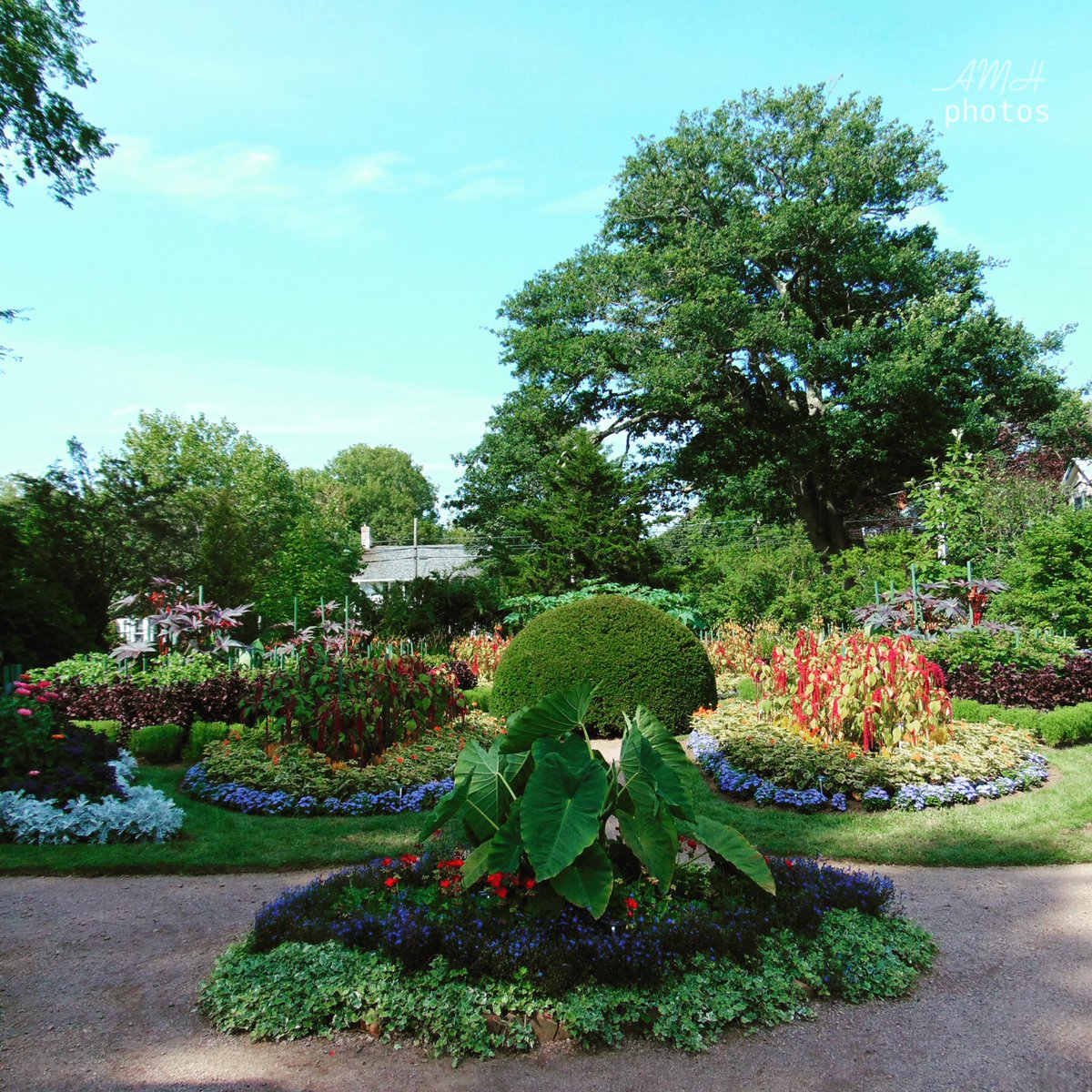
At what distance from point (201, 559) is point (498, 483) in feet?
22.9

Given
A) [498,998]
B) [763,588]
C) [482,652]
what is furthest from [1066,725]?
[763,588]

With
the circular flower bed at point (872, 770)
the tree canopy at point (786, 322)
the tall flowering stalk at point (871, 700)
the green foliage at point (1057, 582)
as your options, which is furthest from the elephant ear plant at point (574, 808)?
the tree canopy at point (786, 322)

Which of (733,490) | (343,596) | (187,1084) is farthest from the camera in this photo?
Answer: (733,490)

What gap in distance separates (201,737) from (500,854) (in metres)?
5.22

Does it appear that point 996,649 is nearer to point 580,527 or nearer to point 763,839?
point 763,839

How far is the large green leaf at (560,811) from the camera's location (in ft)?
9.77

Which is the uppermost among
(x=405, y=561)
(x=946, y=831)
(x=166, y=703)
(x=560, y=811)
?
(x=405, y=561)

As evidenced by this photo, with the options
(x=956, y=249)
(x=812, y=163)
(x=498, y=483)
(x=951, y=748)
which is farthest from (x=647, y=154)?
(x=951, y=748)

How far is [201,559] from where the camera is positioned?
62.3 ft

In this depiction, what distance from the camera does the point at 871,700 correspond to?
6.66m

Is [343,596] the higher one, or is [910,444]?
[910,444]

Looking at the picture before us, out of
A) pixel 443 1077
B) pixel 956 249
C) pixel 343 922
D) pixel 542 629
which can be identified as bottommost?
pixel 443 1077

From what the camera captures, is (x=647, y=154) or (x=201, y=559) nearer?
(x=201, y=559)

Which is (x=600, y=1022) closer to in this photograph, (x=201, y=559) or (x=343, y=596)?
(x=343, y=596)
